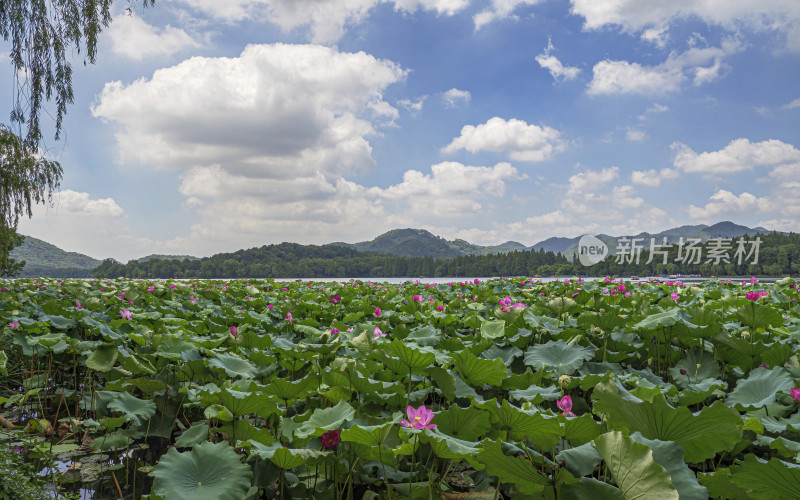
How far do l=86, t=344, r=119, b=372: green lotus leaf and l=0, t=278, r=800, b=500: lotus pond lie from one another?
24mm

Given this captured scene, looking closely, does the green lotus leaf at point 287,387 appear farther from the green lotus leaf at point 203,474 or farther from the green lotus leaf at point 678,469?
the green lotus leaf at point 678,469

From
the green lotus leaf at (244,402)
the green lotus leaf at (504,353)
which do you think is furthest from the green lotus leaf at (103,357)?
the green lotus leaf at (504,353)

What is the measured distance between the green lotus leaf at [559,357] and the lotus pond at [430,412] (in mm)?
10

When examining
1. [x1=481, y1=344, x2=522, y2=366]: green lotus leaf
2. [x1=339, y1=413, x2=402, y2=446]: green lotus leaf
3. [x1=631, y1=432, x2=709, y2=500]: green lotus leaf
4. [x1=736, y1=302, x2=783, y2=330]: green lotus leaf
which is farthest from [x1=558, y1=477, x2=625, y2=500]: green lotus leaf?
[x1=736, y1=302, x2=783, y2=330]: green lotus leaf

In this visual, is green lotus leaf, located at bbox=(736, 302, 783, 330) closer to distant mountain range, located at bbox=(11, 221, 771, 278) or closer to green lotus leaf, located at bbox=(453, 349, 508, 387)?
green lotus leaf, located at bbox=(453, 349, 508, 387)

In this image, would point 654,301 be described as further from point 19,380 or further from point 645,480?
point 19,380

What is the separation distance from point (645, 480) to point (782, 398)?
1.68m

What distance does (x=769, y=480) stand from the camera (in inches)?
47.0

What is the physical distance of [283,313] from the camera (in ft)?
17.6

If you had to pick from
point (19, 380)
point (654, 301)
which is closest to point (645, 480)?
point (654, 301)

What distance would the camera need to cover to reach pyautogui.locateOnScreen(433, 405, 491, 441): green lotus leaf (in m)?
1.60

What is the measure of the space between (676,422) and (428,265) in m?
46.1

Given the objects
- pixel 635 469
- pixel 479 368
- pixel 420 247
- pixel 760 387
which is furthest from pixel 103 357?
pixel 420 247

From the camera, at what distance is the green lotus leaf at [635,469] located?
1.10 m
